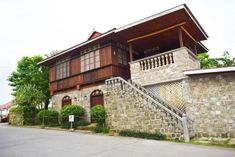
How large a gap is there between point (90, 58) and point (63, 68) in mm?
3487

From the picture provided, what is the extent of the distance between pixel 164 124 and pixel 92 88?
7.14 metres

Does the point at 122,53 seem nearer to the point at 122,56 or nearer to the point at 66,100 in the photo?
the point at 122,56

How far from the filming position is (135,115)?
448 inches

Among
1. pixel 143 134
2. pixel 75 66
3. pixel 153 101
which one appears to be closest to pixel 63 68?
pixel 75 66

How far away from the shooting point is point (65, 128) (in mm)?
14430

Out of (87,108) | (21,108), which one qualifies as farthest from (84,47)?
(21,108)

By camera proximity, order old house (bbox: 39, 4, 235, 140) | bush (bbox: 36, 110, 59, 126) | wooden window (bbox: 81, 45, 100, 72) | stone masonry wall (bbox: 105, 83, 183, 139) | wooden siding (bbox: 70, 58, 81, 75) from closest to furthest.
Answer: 1. stone masonry wall (bbox: 105, 83, 183, 139)
2. old house (bbox: 39, 4, 235, 140)
3. wooden window (bbox: 81, 45, 100, 72)
4. bush (bbox: 36, 110, 59, 126)
5. wooden siding (bbox: 70, 58, 81, 75)

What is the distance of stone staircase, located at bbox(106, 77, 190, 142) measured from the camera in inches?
383

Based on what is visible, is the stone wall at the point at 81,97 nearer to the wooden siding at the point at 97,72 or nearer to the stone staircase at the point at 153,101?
the wooden siding at the point at 97,72

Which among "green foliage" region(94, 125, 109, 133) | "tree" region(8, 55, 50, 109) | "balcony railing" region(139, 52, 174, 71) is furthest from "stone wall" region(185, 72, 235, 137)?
"tree" region(8, 55, 50, 109)

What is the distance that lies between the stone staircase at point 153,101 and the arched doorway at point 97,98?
213 cm

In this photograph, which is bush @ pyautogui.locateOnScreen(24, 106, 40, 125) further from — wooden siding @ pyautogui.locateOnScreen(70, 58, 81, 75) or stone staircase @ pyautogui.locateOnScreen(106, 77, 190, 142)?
stone staircase @ pyautogui.locateOnScreen(106, 77, 190, 142)

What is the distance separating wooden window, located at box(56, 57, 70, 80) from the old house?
0.09m

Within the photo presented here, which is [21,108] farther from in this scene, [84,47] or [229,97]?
[229,97]
